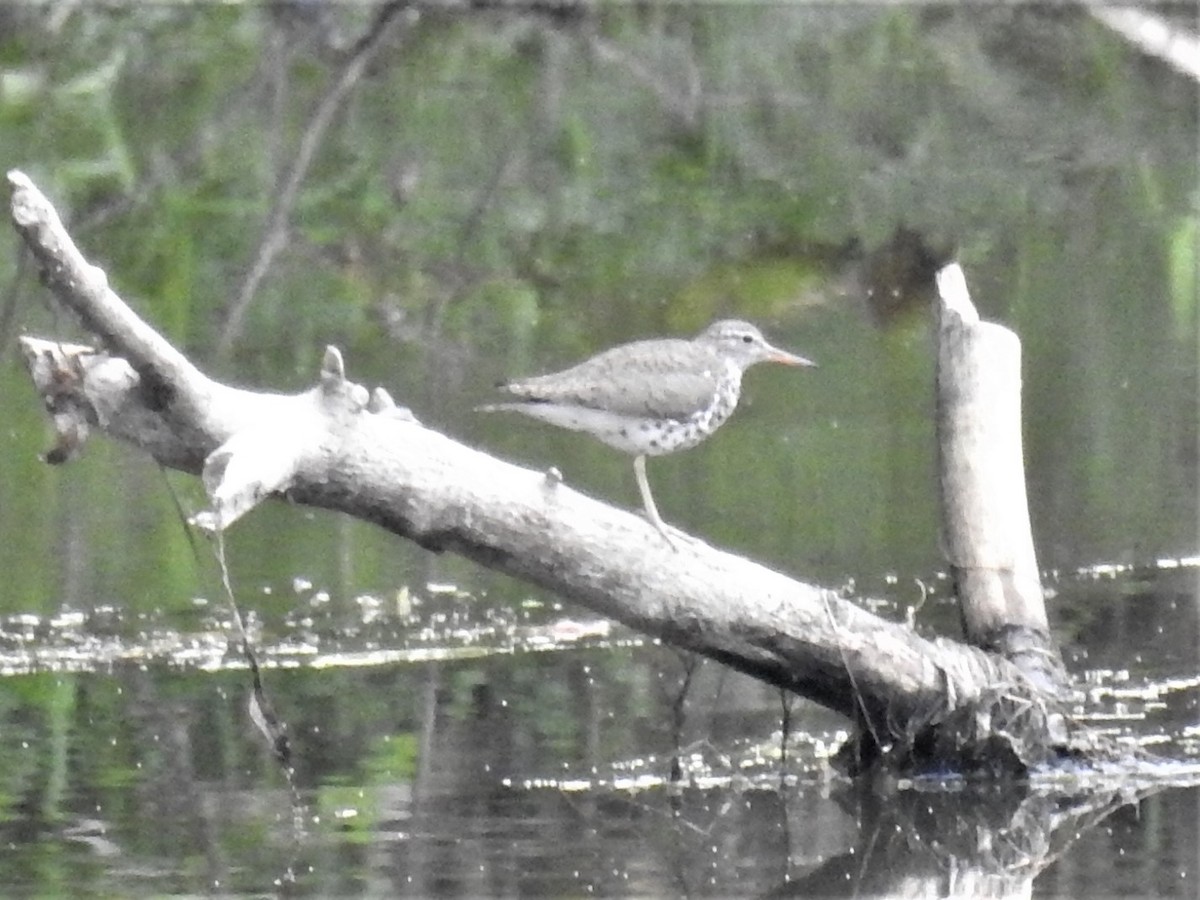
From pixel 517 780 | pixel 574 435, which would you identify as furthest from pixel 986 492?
pixel 574 435

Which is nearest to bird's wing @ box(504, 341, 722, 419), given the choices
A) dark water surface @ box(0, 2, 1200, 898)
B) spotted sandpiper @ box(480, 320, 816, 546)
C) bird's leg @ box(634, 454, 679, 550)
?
spotted sandpiper @ box(480, 320, 816, 546)

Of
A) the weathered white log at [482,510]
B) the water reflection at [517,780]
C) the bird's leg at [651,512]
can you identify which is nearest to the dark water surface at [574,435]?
the water reflection at [517,780]

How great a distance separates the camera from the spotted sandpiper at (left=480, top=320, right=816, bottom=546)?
224 inches

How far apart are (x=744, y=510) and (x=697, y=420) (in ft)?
6.44

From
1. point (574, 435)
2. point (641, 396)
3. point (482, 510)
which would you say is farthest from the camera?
point (574, 435)

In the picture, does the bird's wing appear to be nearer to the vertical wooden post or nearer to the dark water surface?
the vertical wooden post

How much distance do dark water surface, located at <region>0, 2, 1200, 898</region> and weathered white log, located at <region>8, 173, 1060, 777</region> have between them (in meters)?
0.27

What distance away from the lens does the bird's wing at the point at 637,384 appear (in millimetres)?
5672

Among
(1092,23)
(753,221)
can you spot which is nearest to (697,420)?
(753,221)

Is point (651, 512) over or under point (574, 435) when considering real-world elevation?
Answer: under

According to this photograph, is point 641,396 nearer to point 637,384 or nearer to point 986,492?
point 637,384

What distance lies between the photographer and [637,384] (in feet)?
18.9

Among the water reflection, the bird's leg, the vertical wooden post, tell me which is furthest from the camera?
the vertical wooden post

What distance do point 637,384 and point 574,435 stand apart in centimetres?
285
